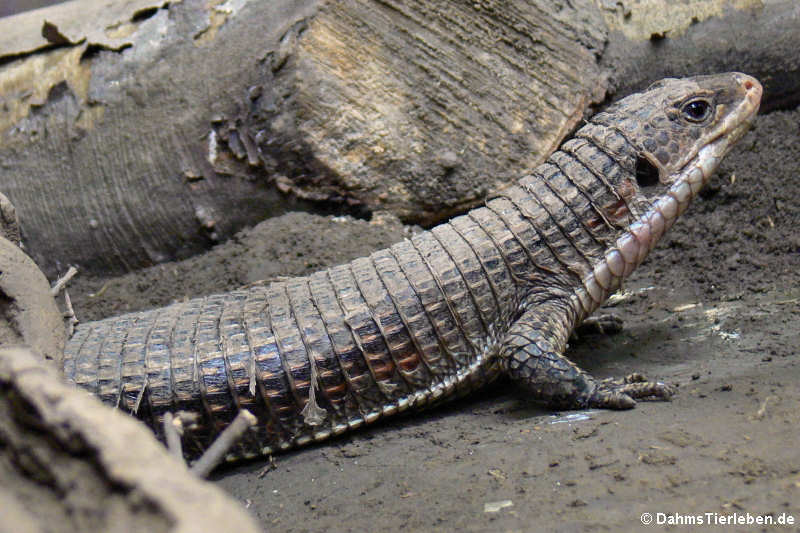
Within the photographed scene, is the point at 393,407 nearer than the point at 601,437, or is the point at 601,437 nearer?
the point at 601,437

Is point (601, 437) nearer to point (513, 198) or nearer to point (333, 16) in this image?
point (513, 198)

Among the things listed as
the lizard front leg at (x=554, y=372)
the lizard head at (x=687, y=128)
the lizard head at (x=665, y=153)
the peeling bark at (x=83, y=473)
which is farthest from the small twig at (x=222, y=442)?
the lizard head at (x=687, y=128)

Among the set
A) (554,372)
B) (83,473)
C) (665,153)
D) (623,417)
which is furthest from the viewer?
(665,153)

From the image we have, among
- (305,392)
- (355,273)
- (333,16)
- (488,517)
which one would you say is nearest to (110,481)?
(488,517)

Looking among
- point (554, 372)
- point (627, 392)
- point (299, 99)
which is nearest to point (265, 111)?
point (299, 99)

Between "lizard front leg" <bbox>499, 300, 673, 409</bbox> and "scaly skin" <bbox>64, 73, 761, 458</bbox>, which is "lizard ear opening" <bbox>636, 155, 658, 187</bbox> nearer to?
"scaly skin" <bbox>64, 73, 761, 458</bbox>

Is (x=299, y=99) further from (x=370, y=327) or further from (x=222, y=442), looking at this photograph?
(x=222, y=442)

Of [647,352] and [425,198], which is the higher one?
[425,198]

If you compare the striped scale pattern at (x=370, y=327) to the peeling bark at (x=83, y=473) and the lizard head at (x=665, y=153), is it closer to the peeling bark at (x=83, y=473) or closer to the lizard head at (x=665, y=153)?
the lizard head at (x=665, y=153)
